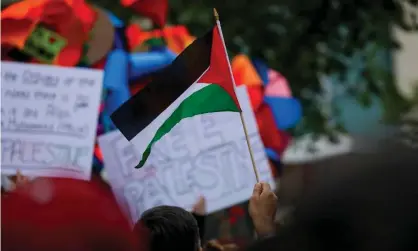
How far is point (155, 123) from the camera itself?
835mm

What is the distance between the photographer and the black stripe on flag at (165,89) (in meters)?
0.84

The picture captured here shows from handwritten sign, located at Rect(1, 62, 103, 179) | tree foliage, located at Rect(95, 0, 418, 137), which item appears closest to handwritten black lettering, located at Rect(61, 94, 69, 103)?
handwritten sign, located at Rect(1, 62, 103, 179)

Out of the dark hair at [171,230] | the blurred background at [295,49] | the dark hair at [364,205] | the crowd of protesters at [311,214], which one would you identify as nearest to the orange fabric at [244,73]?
the blurred background at [295,49]

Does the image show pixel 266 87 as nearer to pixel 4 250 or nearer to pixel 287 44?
pixel 287 44

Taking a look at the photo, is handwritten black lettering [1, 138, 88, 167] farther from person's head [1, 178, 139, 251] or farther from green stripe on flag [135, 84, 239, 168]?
person's head [1, 178, 139, 251]

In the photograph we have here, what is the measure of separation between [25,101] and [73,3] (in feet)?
0.63

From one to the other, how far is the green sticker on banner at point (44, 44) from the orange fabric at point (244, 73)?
37 centimetres

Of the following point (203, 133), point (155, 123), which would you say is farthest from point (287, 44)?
point (155, 123)

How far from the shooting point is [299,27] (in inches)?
64.9

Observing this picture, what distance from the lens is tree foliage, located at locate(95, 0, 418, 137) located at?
1612mm

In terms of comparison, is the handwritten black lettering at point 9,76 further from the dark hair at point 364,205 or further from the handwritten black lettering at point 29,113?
the dark hair at point 364,205

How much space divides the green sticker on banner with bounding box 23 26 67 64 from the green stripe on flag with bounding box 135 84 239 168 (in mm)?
369

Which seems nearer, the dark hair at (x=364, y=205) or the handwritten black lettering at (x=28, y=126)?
the dark hair at (x=364, y=205)

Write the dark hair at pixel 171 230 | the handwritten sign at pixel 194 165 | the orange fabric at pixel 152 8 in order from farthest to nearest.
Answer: the orange fabric at pixel 152 8 < the handwritten sign at pixel 194 165 < the dark hair at pixel 171 230
